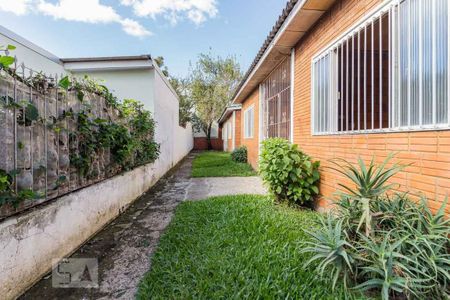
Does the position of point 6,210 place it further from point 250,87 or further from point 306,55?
point 250,87

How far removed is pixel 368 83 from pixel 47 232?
4.69m

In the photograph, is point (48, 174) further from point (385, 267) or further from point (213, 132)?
point (213, 132)

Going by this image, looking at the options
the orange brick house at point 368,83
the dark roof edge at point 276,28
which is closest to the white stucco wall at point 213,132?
the dark roof edge at point 276,28

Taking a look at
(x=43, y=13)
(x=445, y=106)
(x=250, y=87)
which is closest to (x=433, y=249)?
(x=445, y=106)

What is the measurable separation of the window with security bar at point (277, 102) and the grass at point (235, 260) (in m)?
2.94

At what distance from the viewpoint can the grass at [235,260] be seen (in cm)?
214

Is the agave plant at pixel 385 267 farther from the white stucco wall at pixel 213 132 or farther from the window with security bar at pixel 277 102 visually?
the white stucco wall at pixel 213 132

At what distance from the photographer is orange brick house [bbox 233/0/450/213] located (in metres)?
2.18

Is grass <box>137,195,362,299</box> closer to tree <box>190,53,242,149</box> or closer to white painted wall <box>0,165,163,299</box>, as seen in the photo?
white painted wall <box>0,165,163,299</box>

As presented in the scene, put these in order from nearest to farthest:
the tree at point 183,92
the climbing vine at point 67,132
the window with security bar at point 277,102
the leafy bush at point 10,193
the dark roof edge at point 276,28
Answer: the leafy bush at point 10,193 < the climbing vine at point 67,132 < the dark roof edge at point 276,28 < the window with security bar at point 277,102 < the tree at point 183,92

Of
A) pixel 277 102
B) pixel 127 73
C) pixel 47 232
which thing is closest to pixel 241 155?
pixel 277 102

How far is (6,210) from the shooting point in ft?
7.09

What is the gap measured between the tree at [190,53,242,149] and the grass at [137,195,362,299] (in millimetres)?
21189

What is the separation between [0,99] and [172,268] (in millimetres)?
2271
